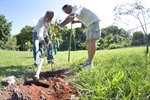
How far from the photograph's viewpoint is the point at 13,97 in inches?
109

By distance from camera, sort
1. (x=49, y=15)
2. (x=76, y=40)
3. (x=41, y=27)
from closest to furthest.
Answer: (x=49, y=15) < (x=41, y=27) < (x=76, y=40)

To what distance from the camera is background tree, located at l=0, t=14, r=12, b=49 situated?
132ft

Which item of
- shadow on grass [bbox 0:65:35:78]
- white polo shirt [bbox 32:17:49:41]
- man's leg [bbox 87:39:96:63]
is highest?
white polo shirt [bbox 32:17:49:41]

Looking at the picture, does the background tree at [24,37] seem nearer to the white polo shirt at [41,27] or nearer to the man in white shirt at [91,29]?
the white polo shirt at [41,27]

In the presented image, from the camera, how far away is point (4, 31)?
4134 cm

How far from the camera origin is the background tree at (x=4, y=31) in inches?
1590

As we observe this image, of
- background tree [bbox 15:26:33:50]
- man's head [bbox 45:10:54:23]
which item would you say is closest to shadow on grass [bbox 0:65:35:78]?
man's head [bbox 45:10:54:23]

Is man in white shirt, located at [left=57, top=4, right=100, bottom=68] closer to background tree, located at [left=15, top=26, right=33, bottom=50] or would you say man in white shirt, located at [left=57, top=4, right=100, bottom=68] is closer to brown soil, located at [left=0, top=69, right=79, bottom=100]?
brown soil, located at [left=0, top=69, right=79, bottom=100]

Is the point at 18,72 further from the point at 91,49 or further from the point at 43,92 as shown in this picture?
the point at 43,92

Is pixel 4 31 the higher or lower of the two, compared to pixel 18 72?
higher

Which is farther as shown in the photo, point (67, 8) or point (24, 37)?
point (24, 37)

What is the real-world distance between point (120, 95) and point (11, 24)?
145 ft

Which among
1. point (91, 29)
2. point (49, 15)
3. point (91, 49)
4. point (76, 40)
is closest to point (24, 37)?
point (76, 40)

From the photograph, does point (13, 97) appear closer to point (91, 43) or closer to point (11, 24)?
point (91, 43)
